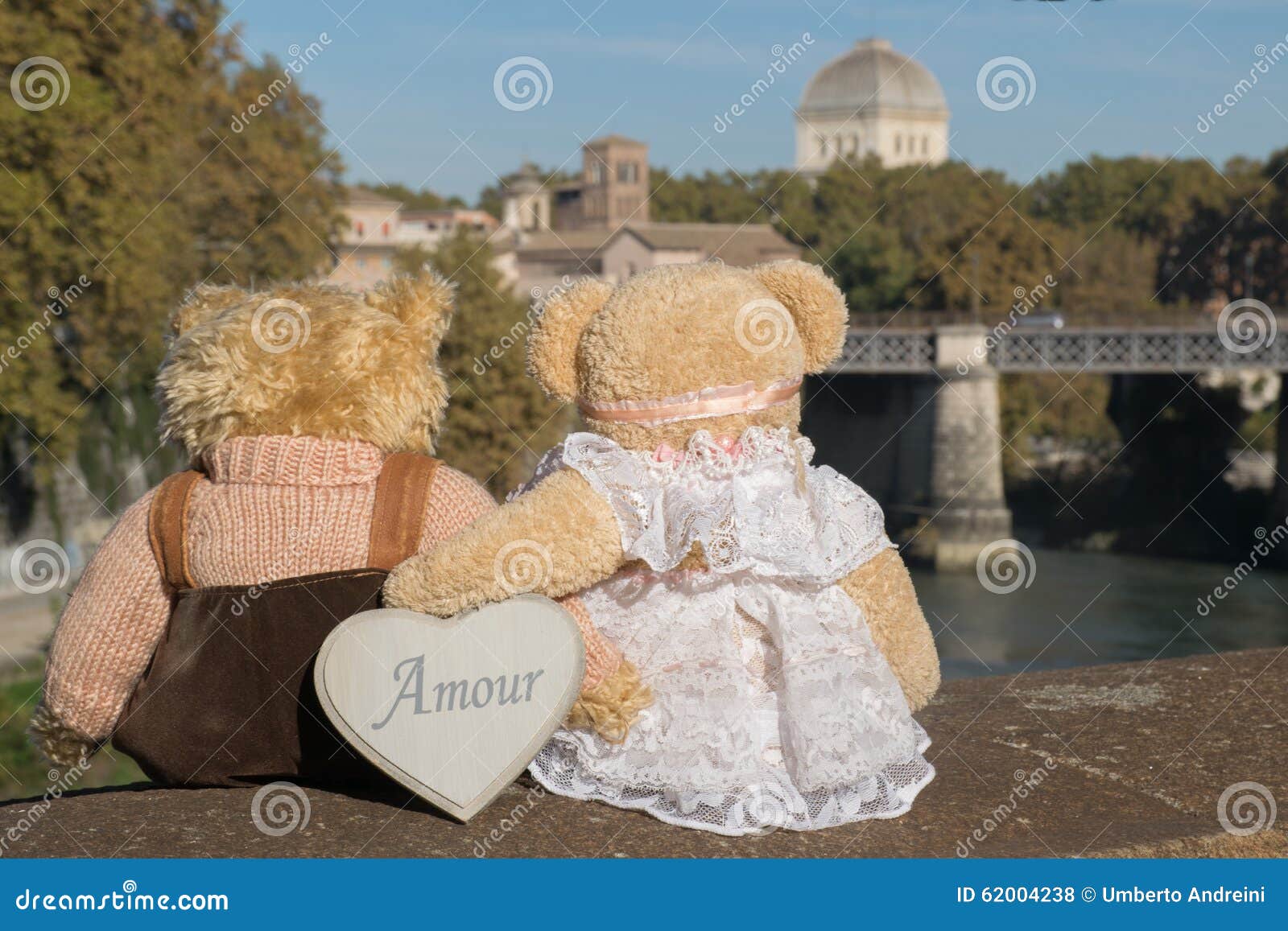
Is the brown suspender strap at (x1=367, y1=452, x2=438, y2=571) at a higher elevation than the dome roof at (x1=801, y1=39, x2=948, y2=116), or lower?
lower

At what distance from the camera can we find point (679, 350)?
3406mm

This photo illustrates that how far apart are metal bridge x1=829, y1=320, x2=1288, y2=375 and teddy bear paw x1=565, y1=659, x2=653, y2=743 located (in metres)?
31.8

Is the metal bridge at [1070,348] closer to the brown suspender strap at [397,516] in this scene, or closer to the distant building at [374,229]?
the distant building at [374,229]

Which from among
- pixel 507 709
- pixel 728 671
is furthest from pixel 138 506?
pixel 728 671

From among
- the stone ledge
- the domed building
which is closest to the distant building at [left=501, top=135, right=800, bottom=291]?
the domed building

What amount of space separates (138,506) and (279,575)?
38cm

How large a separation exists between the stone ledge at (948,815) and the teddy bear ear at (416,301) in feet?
3.24

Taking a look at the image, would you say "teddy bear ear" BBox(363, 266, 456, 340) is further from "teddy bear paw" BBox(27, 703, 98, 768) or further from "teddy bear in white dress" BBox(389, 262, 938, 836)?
"teddy bear paw" BBox(27, 703, 98, 768)

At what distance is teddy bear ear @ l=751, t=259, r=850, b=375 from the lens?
355 centimetres

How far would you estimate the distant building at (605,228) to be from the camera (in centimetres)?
5109

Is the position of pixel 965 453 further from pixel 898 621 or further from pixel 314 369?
pixel 314 369

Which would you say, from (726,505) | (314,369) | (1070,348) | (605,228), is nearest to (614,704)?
(726,505)

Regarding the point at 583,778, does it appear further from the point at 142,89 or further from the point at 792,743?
the point at 142,89

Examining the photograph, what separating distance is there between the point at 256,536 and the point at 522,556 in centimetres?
55
